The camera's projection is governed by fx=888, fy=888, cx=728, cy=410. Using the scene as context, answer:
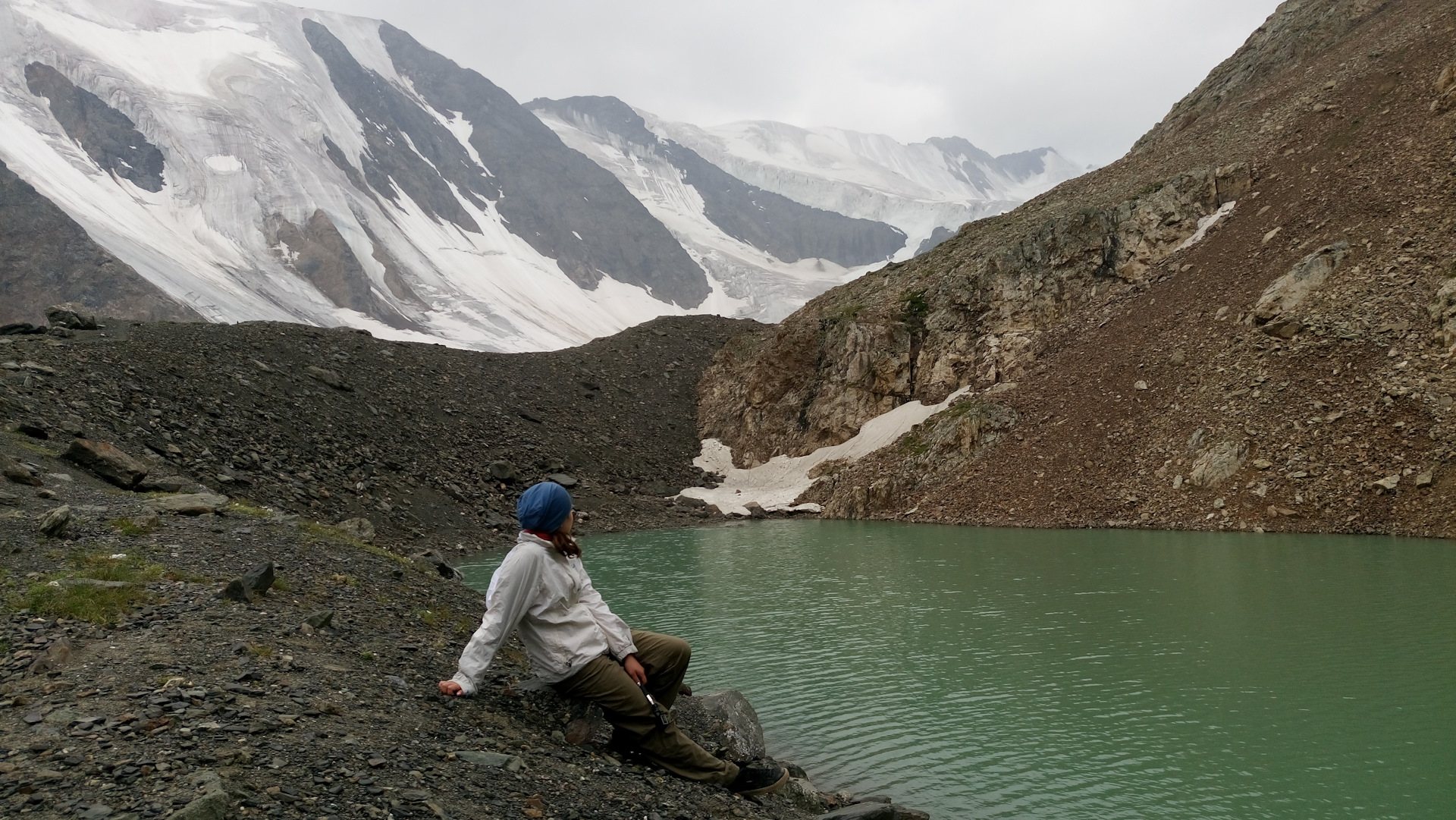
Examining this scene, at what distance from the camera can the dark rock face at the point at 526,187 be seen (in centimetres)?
15275

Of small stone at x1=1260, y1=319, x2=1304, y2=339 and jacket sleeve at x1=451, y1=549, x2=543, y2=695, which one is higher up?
small stone at x1=1260, y1=319, x2=1304, y2=339

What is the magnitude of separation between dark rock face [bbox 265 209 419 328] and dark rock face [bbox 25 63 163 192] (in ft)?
48.9

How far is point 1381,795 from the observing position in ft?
24.0

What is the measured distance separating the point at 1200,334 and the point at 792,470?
58.8 ft

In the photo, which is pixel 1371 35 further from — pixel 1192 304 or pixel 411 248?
pixel 411 248

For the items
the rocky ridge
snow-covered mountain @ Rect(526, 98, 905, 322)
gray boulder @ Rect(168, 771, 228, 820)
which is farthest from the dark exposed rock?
gray boulder @ Rect(168, 771, 228, 820)

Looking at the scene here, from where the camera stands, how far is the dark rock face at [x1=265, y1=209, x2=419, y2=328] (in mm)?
108438

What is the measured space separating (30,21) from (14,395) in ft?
420

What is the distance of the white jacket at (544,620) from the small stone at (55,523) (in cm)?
661

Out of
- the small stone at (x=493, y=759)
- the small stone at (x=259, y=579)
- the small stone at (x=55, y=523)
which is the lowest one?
the small stone at (x=493, y=759)

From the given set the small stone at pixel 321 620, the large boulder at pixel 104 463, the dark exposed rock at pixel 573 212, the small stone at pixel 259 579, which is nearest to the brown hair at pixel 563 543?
the small stone at pixel 321 620

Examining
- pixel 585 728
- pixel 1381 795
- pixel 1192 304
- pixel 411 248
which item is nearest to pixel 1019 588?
pixel 1381 795

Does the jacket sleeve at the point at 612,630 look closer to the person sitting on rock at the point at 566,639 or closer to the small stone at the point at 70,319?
the person sitting on rock at the point at 566,639

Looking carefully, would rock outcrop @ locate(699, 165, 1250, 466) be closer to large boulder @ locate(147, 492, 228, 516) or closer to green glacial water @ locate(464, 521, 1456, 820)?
green glacial water @ locate(464, 521, 1456, 820)
